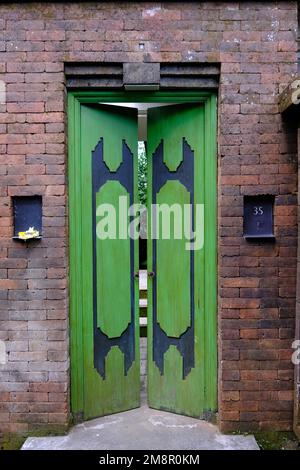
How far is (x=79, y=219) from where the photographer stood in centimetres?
355

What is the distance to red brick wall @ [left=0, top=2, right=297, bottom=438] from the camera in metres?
3.36

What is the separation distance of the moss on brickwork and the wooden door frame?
0.45 metres

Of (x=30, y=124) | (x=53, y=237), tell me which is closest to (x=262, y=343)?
(x=53, y=237)

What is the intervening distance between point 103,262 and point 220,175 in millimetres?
1309

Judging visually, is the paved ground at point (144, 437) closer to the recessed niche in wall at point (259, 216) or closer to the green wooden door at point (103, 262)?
the green wooden door at point (103, 262)

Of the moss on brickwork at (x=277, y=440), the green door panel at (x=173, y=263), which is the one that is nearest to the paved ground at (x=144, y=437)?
the moss on brickwork at (x=277, y=440)

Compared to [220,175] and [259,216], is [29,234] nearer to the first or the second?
[220,175]

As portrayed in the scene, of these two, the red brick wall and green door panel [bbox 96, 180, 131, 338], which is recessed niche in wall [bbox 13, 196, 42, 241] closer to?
the red brick wall

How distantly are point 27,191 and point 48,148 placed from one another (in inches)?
16.1

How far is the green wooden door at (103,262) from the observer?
3.55 metres

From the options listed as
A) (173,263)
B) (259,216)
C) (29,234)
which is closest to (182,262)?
(173,263)

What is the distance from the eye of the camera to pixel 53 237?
341 centimetres

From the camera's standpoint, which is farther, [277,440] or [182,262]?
[182,262]

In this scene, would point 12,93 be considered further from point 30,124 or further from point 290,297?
point 290,297
